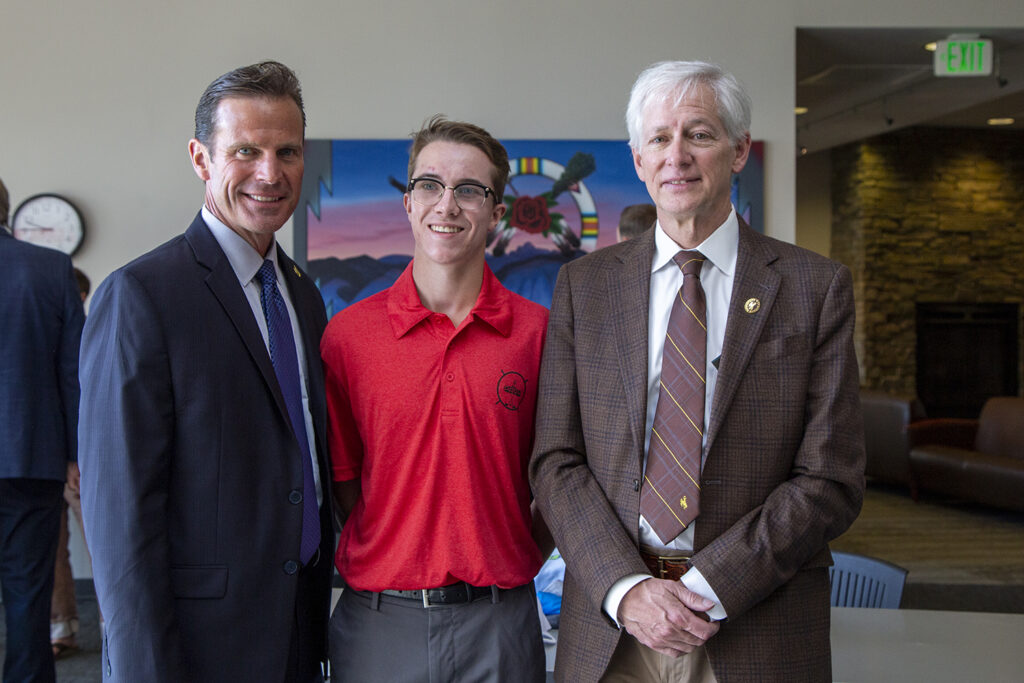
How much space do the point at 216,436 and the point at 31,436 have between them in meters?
2.26

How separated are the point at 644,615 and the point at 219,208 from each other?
120 cm

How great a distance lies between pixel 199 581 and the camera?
1.61 m

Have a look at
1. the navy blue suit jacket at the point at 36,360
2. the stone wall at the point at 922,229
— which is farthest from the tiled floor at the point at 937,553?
the stone wall at the point at 922,229

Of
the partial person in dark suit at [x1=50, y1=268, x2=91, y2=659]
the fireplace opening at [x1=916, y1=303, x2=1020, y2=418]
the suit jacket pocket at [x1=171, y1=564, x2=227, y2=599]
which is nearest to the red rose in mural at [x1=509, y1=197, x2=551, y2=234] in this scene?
the partial person in dark suit at [x1=50, y1=268, x2=91, y2=659]

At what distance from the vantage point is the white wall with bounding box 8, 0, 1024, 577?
16.9ft

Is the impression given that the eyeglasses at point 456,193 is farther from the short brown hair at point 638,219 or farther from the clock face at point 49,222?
the clock face at point 49,222

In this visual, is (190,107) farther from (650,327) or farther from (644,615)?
(644,615)

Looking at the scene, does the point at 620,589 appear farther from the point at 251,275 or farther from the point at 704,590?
the point at 251,275

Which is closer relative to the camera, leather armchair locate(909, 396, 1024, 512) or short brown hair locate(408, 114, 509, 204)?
short brown hair locate(408, 114, 509, 204)

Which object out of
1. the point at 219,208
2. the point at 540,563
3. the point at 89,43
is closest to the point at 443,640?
the point at 540,563

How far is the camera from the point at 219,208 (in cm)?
182

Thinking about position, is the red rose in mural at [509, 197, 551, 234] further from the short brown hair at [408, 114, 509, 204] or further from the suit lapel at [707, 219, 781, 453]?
the suit lapel at [707, 219, 781, 453]

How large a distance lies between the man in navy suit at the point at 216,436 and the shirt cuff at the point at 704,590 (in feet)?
2.31

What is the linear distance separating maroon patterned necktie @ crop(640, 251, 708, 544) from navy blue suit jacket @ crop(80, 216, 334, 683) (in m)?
0.71
